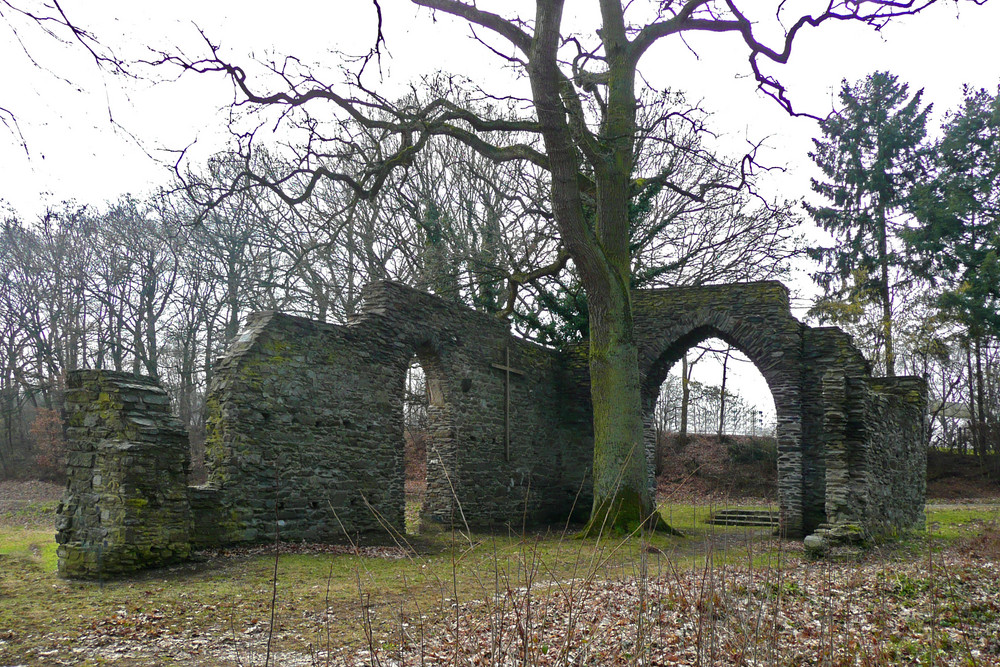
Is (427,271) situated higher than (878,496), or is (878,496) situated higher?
(427,271)

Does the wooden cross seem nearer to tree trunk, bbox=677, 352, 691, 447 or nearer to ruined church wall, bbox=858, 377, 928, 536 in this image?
ruined church wall, bbox=858, 377, 928, 536

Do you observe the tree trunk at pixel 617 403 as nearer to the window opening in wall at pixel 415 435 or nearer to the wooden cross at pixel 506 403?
the wooden cross at pixel 506 403

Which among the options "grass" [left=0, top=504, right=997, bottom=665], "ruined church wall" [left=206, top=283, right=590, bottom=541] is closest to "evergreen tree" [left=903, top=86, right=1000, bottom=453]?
"ruined church wall" [left=206, top=283, right=590, bottom=541]

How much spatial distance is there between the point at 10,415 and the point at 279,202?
488 inches

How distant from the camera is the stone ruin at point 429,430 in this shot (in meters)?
7.50

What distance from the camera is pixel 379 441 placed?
426 inches

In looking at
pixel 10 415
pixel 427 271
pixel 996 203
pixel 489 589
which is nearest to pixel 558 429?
pixel 427 271

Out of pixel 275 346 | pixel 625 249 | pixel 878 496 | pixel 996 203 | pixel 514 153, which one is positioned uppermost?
pixel 996 203

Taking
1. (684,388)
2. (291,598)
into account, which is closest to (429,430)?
(291,598)

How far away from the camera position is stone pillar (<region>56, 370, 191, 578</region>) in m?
7.16

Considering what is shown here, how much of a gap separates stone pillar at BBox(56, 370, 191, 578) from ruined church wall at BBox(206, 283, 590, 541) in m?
0.88

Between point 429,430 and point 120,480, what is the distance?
585 cm

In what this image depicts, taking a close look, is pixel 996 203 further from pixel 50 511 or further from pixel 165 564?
pixel 50 511

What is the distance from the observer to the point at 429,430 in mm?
12500
